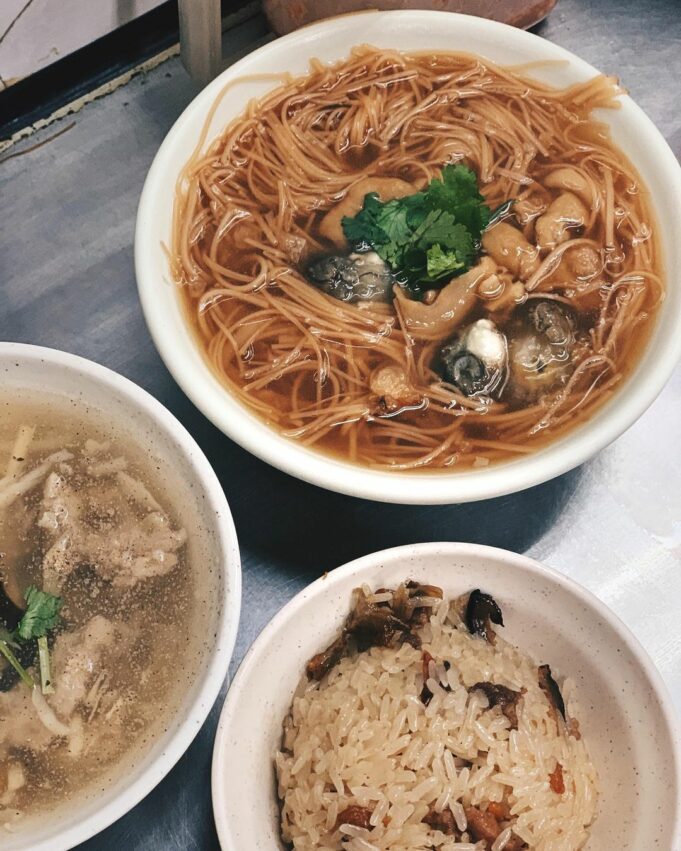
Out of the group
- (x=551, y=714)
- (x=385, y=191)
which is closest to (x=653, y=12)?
(x=385, y=191)

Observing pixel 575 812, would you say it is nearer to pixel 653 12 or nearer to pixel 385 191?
pixel 385 191

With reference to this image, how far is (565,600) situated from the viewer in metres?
1.61

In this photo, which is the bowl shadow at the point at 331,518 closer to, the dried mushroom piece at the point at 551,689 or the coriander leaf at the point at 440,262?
the dried mushroom piece at the point at 551,689

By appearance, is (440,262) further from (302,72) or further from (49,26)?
(49,26)

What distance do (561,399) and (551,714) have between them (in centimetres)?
65

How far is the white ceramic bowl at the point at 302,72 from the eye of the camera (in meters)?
1.63

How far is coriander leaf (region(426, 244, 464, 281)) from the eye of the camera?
1856 millimetres

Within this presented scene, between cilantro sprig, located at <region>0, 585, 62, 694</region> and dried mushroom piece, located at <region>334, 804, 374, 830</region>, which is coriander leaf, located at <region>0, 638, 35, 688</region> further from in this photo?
dried mushroom piece, located at <region>334, 804, 374, 830</region>

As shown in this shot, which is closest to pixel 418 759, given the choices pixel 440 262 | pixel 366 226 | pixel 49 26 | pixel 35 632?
pixel 35 632

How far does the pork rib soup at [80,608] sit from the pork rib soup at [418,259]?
347 millimetres

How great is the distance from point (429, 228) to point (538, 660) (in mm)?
963

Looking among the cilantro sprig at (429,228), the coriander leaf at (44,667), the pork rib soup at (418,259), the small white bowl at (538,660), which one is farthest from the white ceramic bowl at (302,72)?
the coriander leaf at (44,667)

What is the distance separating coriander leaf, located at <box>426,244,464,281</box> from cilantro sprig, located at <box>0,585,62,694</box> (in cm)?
105

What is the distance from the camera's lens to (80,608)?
1576 millimetres
